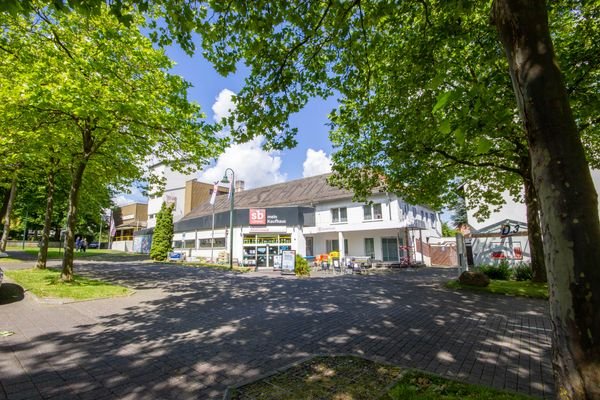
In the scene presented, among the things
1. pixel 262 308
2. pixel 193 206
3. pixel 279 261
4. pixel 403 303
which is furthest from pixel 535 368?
pixel 193 206

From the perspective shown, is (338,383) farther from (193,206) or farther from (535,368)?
(193,206)

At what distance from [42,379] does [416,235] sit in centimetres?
3045

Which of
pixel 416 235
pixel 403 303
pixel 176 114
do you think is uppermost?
pixel 176 114

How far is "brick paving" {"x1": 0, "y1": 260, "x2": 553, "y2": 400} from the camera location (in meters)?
4.06

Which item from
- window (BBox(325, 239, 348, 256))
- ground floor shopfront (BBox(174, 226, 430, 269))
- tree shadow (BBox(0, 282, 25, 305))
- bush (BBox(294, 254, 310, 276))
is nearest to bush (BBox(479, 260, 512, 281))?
ground floor shopfront (BBox(174, 226, 430, 269))

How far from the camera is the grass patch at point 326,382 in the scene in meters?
3.63

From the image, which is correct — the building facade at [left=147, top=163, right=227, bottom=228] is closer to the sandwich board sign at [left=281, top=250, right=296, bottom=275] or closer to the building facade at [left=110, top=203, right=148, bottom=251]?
the building facade at [left=110, top=203, right=148, bottom=251]

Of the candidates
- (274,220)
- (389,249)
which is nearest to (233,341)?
→ (274,220)

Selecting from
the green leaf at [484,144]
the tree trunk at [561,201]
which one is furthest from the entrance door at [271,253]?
the tree trunk at [561,201]

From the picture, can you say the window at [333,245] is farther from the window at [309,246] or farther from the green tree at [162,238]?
the green tree at [162,238]

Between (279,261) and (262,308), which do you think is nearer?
(262,308)

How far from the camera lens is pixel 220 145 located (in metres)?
12.2

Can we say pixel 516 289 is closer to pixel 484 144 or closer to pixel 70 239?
pixel 484 144

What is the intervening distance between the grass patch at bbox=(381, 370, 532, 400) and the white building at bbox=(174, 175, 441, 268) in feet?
68.8
